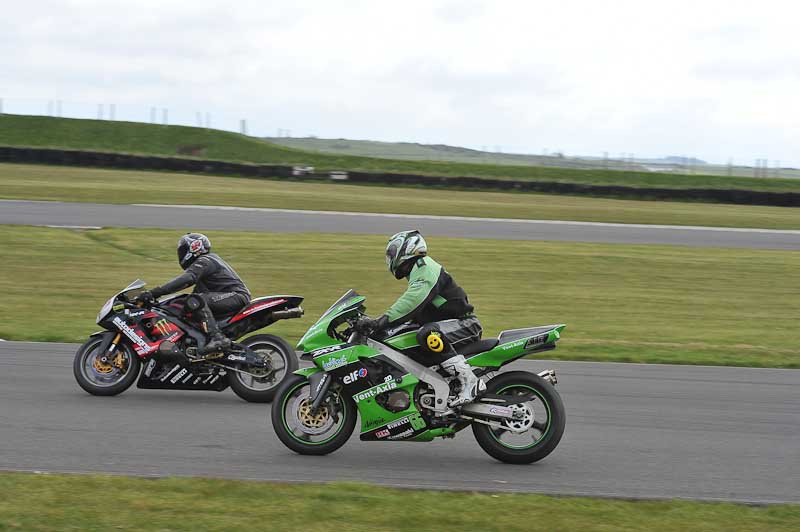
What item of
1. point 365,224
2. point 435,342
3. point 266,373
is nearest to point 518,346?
point 435,342

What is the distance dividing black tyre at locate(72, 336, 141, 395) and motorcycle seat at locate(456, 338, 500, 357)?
3.90 m

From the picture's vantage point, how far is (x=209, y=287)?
393 inches

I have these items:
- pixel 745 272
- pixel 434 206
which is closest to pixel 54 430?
pixel 745 272

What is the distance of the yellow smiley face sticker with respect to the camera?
7.27 meters

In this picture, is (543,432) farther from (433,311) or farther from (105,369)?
(105,369)

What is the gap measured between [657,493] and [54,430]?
4911 mm

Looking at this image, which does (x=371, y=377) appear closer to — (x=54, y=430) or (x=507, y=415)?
(x=507, y=415)

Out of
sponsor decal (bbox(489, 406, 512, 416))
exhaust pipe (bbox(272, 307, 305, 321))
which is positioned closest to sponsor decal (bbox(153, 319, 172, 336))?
exhaust pipe (bbox(272, 307, 305, 321))

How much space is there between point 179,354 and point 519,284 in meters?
10.8

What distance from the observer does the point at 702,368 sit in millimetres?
12172

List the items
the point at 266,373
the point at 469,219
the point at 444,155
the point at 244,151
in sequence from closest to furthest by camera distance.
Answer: the point at 266,373 → the point at 469,219 → the point at 244,151 → the point at 444,155

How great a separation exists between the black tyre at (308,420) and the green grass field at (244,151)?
132ft

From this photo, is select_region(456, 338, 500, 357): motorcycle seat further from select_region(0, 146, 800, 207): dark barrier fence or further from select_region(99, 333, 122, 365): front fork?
select_region(0, 146, 800, 207): dark barrier fence

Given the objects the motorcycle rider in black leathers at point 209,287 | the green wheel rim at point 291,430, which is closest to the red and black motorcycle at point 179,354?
the motorcycle rider in black leathers at point 209,287
